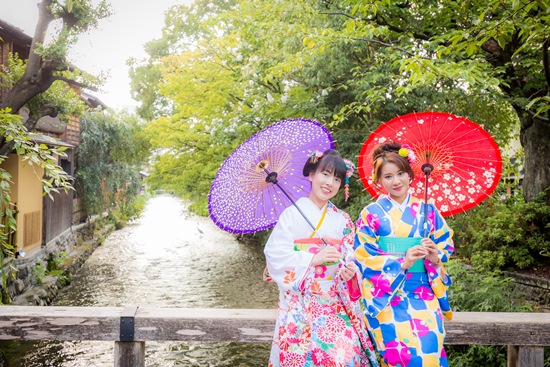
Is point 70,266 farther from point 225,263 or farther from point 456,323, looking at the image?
point 456,323

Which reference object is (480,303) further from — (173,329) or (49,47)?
(49,47)

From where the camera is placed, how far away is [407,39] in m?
7.25

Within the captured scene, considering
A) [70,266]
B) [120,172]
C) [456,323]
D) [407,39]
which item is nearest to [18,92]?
[70,266]

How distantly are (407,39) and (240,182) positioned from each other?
210 inches

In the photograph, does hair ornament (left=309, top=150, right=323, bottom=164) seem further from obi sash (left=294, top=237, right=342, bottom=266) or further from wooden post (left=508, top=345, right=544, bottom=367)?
wooden post (left=508, top=345, right=544, bottom=367)

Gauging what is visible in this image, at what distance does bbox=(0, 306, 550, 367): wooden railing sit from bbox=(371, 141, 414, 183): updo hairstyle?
94cm

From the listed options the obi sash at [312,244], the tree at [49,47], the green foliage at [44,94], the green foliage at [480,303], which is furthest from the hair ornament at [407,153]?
the green foliage at [44,94]

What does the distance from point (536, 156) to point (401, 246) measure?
725cm

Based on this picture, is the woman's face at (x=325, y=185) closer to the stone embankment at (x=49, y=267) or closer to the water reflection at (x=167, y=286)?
the stone embankment at (x=49, y=267)

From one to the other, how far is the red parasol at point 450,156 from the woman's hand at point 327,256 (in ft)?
2.13

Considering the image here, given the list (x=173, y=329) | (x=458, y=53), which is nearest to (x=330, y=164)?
(x=173, y=329)

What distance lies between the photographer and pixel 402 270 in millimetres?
2541

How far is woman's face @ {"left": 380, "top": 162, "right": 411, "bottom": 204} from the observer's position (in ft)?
8.89

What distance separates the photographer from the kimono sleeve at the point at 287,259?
99.3 inches
